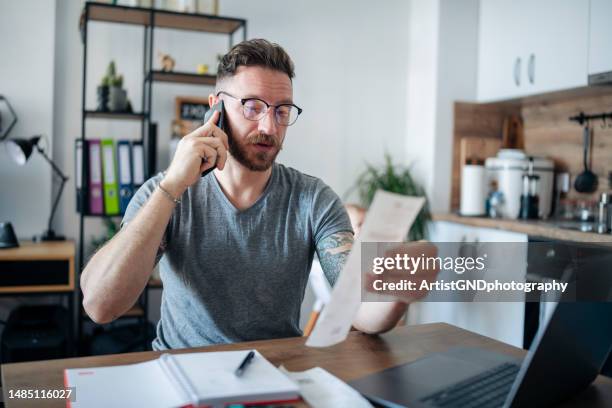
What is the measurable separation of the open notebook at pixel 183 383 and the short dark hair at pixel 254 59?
2.58 ft

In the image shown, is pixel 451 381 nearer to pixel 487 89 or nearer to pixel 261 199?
pixel 261 199

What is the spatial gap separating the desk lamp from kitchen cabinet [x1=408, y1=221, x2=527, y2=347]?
217cm

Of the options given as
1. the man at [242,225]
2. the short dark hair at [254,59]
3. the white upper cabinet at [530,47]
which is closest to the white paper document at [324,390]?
the man at [242,225]

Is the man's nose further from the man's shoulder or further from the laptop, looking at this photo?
the laptop

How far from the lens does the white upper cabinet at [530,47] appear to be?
3049 mm

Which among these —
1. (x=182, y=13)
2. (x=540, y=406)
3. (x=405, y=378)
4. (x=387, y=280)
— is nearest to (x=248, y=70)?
(x=387, y=280)

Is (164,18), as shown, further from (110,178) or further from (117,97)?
(110,178)

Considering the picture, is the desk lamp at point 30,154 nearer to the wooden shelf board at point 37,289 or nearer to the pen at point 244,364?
the wooden shelf board at point 37,289

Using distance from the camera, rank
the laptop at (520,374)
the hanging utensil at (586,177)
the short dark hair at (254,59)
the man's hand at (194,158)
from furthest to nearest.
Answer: the hanging utensil at (586,177) → the short dark hair at (254,59) → the man's hand at (194,158) → the laptop at (520,374)

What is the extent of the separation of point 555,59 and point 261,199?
2308mm

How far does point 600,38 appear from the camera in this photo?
2.90m

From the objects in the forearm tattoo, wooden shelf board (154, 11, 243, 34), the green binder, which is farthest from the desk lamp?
the forearm tattoo

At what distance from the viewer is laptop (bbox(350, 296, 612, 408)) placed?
0.84m

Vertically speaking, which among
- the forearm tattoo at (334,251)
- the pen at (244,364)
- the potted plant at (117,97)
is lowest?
the pen at (244,364)
